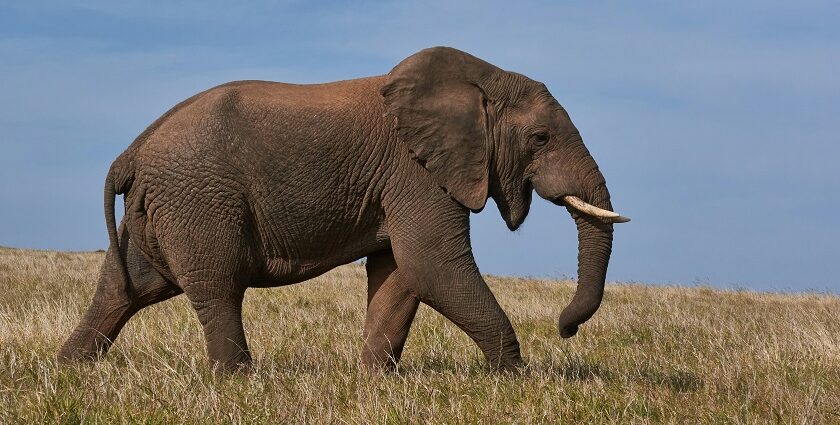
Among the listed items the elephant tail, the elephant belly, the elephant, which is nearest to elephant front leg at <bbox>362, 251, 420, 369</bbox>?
the elephant

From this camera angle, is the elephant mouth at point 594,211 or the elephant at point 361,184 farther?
the elephant mouth at point 594,211

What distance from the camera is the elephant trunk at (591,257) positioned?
7844 mm

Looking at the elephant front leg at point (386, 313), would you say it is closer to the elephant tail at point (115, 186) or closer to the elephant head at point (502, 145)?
the elephant head at point (502, 145)

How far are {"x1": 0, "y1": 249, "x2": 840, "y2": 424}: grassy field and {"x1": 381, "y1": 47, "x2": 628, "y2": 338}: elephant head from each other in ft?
3.61

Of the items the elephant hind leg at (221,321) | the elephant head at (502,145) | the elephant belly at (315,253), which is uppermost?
the elephant head at (502,145)

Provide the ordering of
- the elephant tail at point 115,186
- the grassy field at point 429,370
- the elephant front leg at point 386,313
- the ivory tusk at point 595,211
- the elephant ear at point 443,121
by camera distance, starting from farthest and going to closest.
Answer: the elephant front leg at point 386,313
the elephant tail at point 115,186
the ivory tusk at point 595,211
the elephant ear at point 443,121
the grassy field at point 429,370

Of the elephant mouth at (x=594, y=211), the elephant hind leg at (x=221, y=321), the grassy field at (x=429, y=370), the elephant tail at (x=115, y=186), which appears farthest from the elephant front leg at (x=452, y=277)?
the elephant tail at (x=115, y=186)

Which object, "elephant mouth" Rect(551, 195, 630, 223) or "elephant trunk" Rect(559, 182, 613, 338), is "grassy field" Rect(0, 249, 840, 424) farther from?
"elephant mouth" Rect(551, 195, 630, 223)

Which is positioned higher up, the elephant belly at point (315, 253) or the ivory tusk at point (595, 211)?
the ivory tusk at point (595, 211)

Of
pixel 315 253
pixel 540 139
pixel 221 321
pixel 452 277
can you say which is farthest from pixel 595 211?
pixel 221 321

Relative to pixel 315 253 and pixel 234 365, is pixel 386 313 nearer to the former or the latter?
pixel 315 253

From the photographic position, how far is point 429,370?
8.30 m

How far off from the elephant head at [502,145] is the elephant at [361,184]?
11 millimetres

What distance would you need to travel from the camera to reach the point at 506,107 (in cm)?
802
